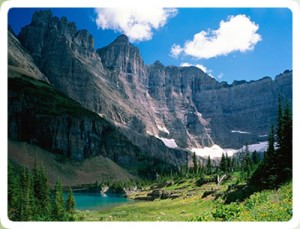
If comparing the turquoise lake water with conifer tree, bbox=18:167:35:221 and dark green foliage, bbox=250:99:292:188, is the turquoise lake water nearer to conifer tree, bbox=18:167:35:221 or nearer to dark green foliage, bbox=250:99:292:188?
conifer tree, bbox=18:167:35:221

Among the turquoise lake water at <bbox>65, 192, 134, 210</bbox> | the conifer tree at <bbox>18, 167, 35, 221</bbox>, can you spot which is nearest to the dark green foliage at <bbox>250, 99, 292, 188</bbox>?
the conifer tree at <bbox>18, 167, 35, 221</bbox>

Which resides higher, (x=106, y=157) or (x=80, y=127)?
(x=80, y=127)

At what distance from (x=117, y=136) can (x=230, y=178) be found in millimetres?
117183

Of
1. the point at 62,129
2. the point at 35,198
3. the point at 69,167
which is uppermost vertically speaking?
the point at 62,129

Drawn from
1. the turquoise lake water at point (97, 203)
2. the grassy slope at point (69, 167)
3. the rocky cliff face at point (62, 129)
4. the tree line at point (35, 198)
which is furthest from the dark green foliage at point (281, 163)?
the rocky cliff face at point (62, 129)

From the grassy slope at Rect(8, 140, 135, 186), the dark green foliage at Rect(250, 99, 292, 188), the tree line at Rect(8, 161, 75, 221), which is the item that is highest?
the dark green foliage at Rect(250, 99, 292, 188)

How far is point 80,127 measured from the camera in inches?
5595

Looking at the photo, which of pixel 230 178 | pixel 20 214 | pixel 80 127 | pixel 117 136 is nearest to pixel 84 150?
pixel 80 127

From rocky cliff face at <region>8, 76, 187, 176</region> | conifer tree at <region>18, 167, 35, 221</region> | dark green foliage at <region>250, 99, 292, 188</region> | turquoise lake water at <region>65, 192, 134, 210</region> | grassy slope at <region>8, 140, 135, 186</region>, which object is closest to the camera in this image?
conifer tree at <region>18, 167, 35, 221</region>

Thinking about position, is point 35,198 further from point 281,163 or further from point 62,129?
point 62,129

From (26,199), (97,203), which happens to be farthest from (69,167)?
(26,199)

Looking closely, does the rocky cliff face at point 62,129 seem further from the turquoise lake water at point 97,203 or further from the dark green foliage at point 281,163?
the dark green foliage at point 281,163
